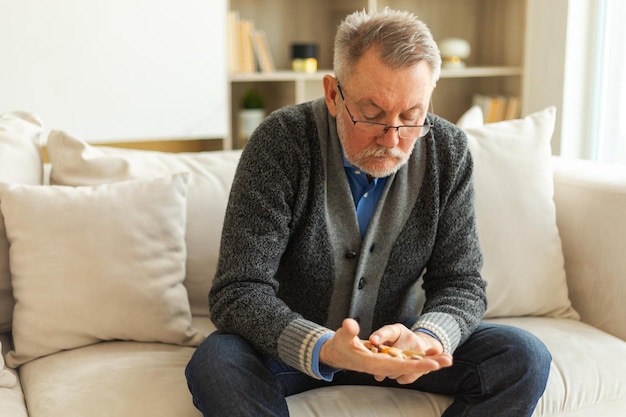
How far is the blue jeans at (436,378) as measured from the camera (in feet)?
4.36

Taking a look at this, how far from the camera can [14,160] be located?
1.73 meters

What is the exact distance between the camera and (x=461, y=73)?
339 centimetres

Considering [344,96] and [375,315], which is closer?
[344,96]

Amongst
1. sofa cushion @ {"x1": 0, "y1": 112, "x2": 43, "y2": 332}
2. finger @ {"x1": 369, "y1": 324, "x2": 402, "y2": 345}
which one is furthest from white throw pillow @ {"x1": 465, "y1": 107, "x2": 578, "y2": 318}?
sofa cushion @ {"x1": 0, "y1": 112, "x2": 43, "y2": 332}

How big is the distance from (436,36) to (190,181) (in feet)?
7.23

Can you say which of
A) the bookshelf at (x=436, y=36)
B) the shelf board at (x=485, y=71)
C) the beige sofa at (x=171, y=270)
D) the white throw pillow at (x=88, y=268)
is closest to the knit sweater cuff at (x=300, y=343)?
the beige sofa at (x=171, y=270)

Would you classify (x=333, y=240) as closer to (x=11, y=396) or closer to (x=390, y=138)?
(x=390, y=138)

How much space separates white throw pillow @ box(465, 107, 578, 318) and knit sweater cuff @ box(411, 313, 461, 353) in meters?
0.42

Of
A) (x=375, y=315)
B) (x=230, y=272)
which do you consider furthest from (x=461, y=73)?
(x=230, y=272)

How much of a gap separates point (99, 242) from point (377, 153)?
0.61 metres

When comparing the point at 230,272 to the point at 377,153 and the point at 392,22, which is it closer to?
the point at 377,153

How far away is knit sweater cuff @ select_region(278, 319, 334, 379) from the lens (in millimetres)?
1326

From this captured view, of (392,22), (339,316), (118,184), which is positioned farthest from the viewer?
(118,184)

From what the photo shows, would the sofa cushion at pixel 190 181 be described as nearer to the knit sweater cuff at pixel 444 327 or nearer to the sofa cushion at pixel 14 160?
the sofa cushion at pixel 14 160
